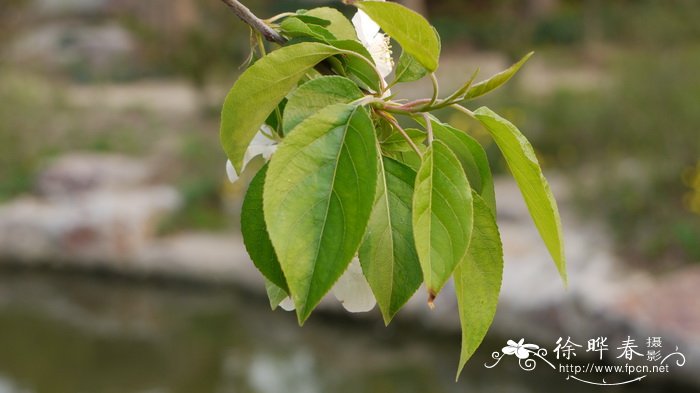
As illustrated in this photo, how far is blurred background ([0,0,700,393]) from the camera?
468 centimetres

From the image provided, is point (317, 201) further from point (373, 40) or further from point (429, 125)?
point (373, 40)

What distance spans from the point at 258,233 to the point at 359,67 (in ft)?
0.37

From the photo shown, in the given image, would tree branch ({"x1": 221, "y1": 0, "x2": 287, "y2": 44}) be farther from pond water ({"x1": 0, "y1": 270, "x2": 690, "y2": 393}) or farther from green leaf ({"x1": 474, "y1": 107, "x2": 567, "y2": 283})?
pond water ({"x1": 0, "y1": 270, "x2": 690, "y2": 393})

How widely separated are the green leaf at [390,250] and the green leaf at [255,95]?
2.5 inches

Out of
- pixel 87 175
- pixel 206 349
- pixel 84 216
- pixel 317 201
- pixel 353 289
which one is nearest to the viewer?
pixel 317 201

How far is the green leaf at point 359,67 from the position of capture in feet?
1.62

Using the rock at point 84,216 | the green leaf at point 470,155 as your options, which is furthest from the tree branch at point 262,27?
the rock at point 84,216

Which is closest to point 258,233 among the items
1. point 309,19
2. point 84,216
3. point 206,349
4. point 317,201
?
point 317,201

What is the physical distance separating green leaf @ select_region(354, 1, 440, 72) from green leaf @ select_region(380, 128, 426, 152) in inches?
2.1

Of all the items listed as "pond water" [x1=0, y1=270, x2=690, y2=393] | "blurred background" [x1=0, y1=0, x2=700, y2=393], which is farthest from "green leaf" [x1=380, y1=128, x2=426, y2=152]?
"pond water" [x1=0, y1=270, x2=690, y2=393]

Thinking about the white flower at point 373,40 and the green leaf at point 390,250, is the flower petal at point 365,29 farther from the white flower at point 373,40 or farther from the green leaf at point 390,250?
the green leaf at point 390,250

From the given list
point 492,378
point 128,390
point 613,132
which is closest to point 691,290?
point 492,378

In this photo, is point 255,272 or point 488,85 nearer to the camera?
point 488,85

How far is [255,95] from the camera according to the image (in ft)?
1.49
